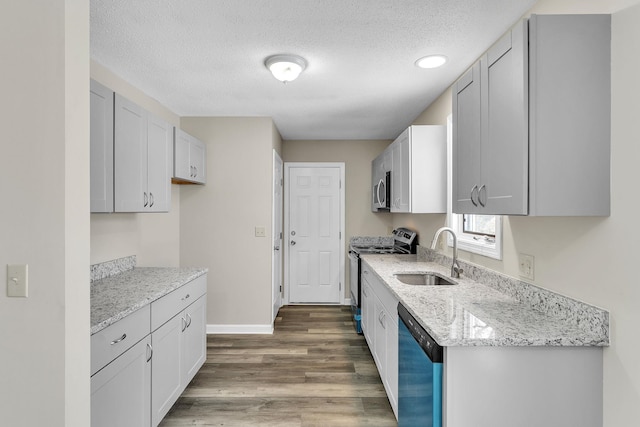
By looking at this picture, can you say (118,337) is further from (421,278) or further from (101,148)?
(421,278)

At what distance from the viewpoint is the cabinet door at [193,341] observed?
2449 millimetres

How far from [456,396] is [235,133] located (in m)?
3.29

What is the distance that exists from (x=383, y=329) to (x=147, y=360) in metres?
1.56

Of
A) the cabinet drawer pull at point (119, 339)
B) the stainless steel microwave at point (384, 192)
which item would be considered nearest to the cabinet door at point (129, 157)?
the cabinet drawer pull at point (119, 339)

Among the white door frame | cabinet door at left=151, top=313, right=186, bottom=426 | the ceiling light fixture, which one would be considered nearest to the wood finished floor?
cabinet door at left=151, top=313, right=186, bottom=426

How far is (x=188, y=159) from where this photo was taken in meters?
3.18

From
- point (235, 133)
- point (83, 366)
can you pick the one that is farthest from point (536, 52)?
point (235, 133)

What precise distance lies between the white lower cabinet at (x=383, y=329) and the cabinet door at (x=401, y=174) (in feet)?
2.32

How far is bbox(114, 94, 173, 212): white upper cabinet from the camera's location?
2.07 meters

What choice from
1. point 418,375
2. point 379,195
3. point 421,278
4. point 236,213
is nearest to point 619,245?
point 418,375

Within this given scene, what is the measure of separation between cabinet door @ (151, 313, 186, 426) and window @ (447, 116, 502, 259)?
215 centimetres

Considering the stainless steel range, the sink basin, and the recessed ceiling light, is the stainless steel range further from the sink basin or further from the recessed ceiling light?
the recessed ceiling light
